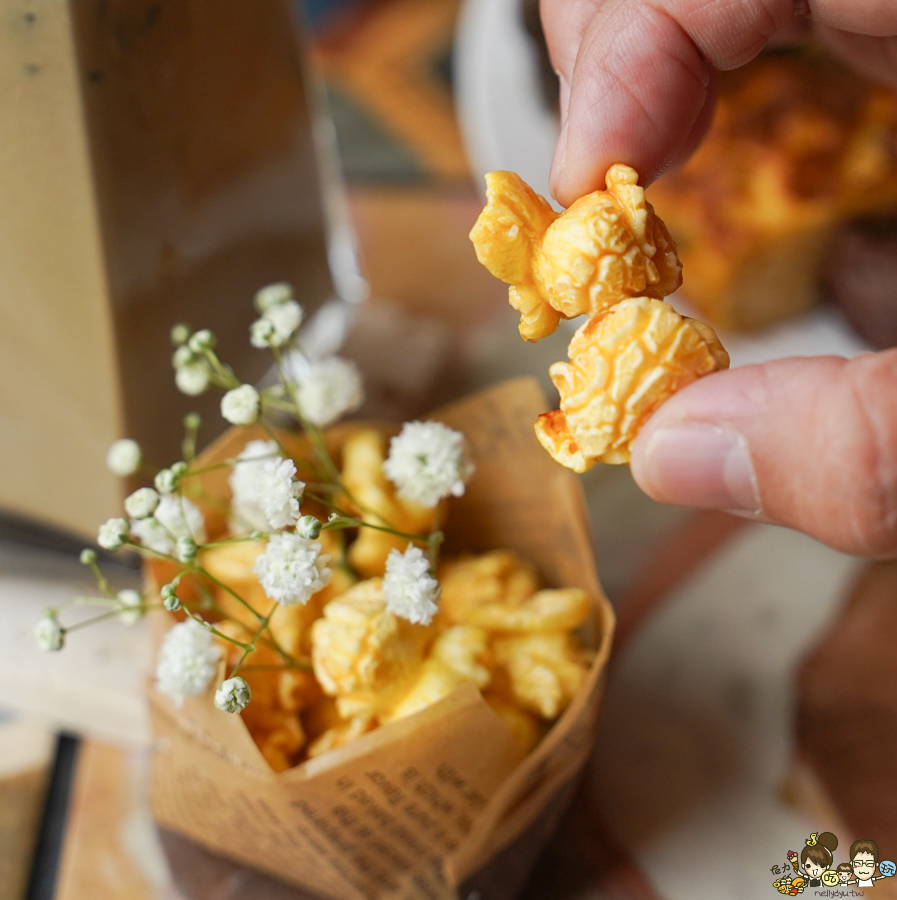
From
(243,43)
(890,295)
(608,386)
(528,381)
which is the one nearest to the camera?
(608,386)

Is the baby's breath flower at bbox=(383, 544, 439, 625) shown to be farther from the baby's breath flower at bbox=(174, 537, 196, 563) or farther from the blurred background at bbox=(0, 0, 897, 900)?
the blurred background at bbox=(0, 0, 897, 900)

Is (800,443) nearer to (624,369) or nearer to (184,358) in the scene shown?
(624,369)

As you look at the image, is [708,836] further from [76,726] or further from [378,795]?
[76,726]

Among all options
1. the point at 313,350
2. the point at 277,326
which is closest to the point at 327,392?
the point at 277,326

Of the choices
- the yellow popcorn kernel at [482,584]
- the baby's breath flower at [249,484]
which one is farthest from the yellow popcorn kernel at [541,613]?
the baby's breath flower at [249,484]

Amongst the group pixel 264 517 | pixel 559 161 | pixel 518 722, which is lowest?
pixel 518 722

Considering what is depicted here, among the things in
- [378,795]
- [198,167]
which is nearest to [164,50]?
[198,167]
